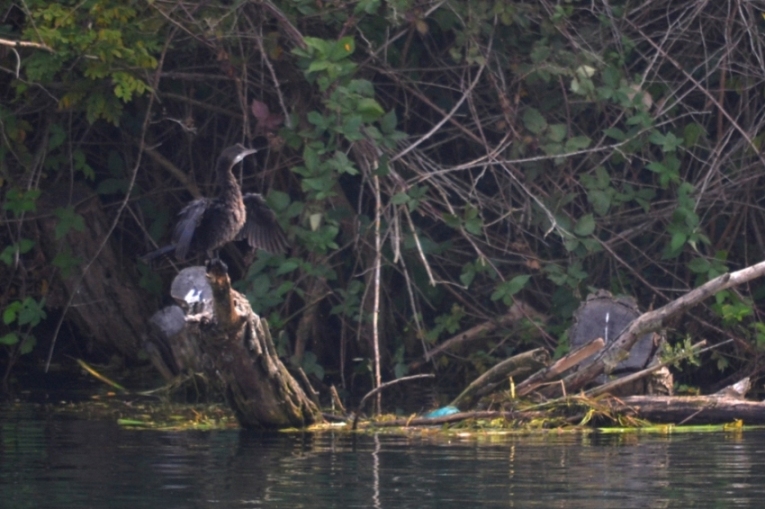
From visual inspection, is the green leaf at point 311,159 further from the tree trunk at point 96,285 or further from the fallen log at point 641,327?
the tree trunk at point 96,285

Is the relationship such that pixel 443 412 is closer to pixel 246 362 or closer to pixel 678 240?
pixel 246 362

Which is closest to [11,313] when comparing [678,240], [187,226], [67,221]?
[67,221]

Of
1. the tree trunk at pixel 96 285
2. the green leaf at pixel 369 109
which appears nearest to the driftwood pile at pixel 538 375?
the green leaf at pixel 369 109

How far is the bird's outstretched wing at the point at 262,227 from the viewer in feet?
24.3

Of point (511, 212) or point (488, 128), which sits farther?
point (488, 128)

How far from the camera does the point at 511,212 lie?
7.94 m

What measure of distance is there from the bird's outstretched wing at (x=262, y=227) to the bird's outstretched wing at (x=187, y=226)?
39 centimetres

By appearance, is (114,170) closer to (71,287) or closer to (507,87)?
(71,287)

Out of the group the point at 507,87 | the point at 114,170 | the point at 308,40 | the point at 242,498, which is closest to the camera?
the point at 242,498

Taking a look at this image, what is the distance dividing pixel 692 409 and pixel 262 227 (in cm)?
255

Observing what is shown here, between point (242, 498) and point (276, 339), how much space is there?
3421 mm

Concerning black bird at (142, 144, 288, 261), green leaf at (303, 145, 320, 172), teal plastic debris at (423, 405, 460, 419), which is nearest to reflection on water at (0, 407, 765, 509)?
teal plastic debris at (423, 405, 460, 419)

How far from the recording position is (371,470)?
205 inches

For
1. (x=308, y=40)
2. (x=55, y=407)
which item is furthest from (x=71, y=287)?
(x=308, y=40)
